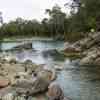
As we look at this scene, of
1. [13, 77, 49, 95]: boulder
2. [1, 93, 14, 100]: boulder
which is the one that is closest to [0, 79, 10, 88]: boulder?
[13, 77, 49, 95]: boulder

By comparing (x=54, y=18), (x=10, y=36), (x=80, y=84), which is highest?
(x=54, y=18)

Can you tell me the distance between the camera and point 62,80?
17969 mm

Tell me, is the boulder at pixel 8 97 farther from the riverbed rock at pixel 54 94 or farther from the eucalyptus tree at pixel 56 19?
the eucalyptus tree at pixel 56 19

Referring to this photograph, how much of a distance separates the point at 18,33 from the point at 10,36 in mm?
3759

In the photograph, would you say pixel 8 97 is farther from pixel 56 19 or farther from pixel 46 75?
pixel 56 19

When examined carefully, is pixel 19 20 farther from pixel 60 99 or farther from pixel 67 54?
pixel 60 99

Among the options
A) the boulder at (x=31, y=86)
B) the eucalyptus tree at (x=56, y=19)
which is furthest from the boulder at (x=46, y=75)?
the eucalyptus tree at (x=56, y=19)

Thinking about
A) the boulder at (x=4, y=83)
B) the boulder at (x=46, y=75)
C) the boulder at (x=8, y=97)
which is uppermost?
the boulder at (x=46, y=75)

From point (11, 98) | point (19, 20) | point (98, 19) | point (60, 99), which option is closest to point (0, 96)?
point (11, 98)

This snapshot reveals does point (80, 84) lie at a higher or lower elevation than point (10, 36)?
lower

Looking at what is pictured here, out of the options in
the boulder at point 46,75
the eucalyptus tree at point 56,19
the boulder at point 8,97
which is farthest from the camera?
the eucalyptus tree at point 56,19

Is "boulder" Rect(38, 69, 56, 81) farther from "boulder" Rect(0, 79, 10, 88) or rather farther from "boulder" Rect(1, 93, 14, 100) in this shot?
"boulder" Rect(1, 93, 14, 100)

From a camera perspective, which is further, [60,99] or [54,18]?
[54,18]

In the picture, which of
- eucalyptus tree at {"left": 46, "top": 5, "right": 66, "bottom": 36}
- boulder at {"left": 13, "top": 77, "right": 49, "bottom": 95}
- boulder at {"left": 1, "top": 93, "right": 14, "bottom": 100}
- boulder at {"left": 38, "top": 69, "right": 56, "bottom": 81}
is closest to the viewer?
boulder at {"left": 1, "top": 93, "right": 14, "bottom": 100}
